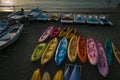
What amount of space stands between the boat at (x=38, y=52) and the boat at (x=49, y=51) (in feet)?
1.17

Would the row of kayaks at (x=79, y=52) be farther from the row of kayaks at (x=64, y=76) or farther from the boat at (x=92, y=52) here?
the row of kayaks at (x=64, y=76)

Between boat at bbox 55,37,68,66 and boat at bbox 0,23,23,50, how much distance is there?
436 centimetres

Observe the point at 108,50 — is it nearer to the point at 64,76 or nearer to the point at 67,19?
the point at 64,76

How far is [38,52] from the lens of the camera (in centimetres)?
1524

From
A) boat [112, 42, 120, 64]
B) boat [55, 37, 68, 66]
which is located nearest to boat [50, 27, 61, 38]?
boat [55, 37, 68, 66]

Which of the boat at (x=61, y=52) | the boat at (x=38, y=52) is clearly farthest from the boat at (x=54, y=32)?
the boat at (x=38, y=52)

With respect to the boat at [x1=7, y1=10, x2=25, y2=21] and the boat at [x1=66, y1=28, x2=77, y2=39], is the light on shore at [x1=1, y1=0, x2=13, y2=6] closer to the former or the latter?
the boat at [x1=7, y1=10, x2=25, y2=21]

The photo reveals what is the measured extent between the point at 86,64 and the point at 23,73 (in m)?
4.72

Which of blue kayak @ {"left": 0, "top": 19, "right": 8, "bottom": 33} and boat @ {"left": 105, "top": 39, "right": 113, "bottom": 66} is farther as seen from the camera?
blue kayak @ {"left": 0, "top": 19, "right": 8, "bottom": 33}

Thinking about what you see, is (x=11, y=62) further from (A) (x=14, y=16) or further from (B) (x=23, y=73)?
(A) (x=14, y=16)

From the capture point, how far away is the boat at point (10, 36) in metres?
15.9

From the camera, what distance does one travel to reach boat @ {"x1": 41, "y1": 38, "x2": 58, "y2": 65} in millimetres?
14136

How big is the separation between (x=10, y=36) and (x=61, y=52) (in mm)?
5488

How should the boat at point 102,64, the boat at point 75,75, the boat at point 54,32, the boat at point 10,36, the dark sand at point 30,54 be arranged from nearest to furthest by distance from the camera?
the boat at point 75,75 < the boat at point 102,64 < the dark sand at point 30,54 < the boat at point 10,36 < the boat at point 54,32
